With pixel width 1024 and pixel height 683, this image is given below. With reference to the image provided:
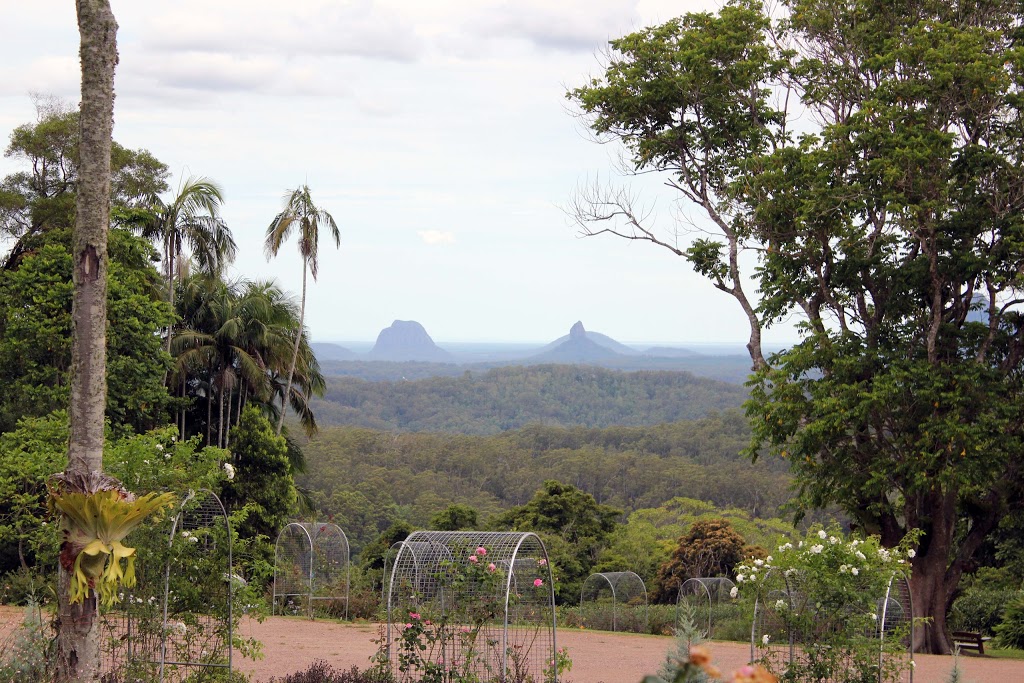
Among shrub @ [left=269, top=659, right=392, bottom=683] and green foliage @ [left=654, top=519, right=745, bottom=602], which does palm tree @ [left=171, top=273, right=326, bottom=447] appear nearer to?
green foliage @ [left=654, top=519, right=745, bottom=602]

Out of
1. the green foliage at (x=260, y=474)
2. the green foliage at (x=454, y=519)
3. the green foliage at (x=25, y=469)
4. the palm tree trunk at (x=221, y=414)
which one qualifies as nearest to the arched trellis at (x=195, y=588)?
the green foliage at (x=25, y=469)

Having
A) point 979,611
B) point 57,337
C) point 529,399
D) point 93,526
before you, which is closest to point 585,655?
point 93,526

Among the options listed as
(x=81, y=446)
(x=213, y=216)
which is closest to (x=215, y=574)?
(x=81, y=446)

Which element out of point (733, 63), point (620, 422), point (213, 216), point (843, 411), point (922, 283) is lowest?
point (620, 422)

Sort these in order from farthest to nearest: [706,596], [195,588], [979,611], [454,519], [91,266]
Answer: [454,519]
[706,596]
[979,611]
[195,588]
[91,266]

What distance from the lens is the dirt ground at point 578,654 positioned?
11547 millimetres

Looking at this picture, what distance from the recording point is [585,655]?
13.8 metres

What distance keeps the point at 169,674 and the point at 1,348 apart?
13.3 m

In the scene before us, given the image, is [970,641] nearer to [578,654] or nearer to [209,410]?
[578,654]

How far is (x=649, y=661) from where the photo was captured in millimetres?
13359

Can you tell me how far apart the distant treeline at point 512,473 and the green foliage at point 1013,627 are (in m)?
Result: 30.2

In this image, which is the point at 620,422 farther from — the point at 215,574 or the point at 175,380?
the point at 215,574

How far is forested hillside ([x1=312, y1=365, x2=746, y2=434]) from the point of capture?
12138cm

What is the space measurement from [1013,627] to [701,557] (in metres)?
9.55
